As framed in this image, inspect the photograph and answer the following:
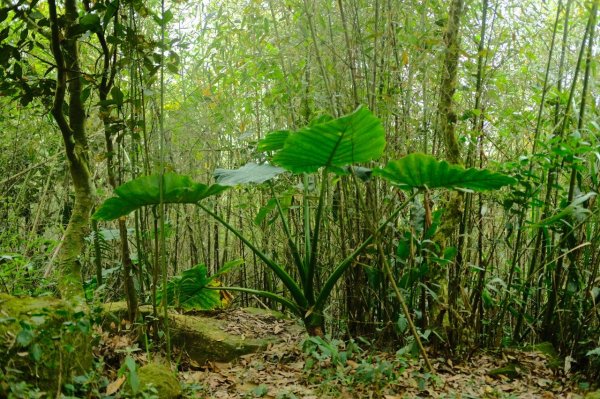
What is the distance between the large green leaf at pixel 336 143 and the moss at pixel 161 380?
42.2 inches

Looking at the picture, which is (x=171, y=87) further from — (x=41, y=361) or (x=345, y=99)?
(x=41, y=361)

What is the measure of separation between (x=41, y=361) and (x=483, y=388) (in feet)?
6.04

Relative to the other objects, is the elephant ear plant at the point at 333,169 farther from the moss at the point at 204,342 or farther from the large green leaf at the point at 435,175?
the moss at the point at 204,342

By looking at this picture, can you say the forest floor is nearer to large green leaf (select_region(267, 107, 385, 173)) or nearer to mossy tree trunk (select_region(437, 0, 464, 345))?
mossy tree trunk (select_region(437, 0, 464, 345))

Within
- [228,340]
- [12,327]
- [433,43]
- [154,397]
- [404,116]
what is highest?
[433,43]

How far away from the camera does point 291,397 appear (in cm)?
214

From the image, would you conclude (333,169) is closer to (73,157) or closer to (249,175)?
(249,175)

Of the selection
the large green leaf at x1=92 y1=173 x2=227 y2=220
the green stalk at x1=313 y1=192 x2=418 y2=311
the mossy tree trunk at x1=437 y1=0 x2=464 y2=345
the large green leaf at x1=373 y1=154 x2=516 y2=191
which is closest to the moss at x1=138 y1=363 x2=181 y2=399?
the large green leaf at x1=92 y1=173 x2=227 y2=220

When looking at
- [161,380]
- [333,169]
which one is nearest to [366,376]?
[161,380]

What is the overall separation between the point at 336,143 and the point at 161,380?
3.94 ft

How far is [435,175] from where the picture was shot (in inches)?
92.0

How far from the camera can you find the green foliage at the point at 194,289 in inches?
122

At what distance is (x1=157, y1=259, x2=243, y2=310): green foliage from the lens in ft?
10.2

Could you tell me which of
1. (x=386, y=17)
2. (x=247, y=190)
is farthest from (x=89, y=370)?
(x=247, y=190)
